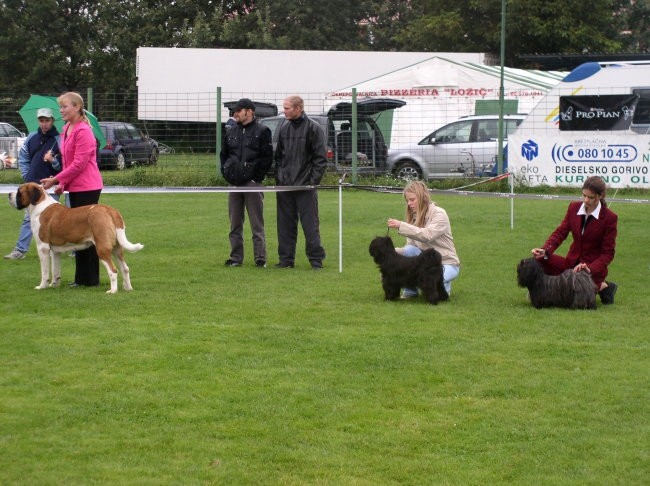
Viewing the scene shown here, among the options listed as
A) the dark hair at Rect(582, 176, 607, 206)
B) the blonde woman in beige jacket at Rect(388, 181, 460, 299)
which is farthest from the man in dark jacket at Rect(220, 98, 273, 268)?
the dark hair at Rect(582, 176, 607, 206)

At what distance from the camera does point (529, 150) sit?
20578 mm

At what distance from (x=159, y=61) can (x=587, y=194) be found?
24129 millimetres

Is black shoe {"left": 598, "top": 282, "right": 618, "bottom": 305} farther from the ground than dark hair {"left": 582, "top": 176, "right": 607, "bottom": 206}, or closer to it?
closer to it

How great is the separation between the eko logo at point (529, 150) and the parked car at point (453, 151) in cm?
113

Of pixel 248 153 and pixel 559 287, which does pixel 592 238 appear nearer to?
pixel 559 287

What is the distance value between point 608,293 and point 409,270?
178 cm

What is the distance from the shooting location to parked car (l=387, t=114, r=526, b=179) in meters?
21.8

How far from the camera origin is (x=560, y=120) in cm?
2023

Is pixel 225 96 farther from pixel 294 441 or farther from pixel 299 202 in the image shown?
pixel 294 441

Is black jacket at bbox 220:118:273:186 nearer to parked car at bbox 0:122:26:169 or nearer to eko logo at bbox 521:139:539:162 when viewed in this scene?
eko logo at bbox 521:139:539:162

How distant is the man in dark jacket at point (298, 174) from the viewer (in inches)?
440

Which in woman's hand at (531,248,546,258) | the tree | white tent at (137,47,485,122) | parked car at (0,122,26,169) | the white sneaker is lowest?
the white sneaker

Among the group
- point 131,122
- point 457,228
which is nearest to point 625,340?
point 457,228

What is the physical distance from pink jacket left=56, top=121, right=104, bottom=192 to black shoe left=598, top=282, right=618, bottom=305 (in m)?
4.83
